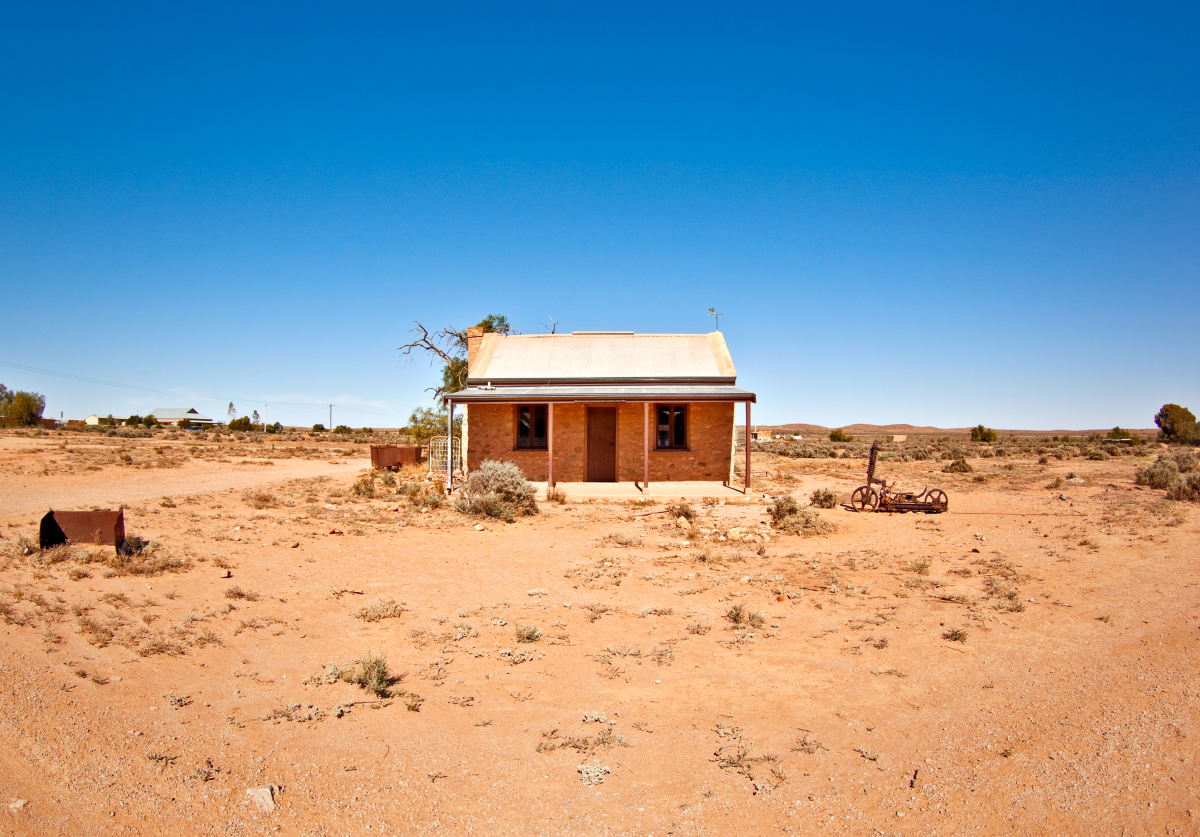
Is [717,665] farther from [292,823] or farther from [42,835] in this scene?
[42,835]

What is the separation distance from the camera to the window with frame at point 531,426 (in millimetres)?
18203

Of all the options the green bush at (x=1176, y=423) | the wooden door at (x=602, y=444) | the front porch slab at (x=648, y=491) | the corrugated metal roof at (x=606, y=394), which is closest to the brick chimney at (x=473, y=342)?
the corrugated metal roof at (x=606, y=394)

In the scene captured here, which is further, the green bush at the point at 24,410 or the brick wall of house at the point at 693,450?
Answer: the green bush at the point at 24,410

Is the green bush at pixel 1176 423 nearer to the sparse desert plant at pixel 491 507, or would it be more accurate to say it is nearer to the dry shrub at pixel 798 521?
the dry shrub at pixel 798 521

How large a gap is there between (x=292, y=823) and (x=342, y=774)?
48cm

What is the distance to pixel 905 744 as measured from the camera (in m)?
4.32

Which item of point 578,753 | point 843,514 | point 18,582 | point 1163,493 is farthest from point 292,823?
point 1163,493

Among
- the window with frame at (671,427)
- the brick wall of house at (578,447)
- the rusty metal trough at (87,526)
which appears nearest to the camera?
the rusty metal trough at (87,526)

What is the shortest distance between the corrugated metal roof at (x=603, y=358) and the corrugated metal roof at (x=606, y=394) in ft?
3.34

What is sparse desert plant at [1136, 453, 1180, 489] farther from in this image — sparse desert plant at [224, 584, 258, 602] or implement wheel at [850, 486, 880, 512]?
sparse desert plant at [224, 584, 258, 602]

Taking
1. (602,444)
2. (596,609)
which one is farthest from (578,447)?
(596,609)

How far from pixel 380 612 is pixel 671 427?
12.3m

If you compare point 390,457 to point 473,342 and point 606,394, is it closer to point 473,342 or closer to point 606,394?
point 473,342

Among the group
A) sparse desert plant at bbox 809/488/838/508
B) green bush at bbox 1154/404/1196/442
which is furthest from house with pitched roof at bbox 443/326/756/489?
green bush at bbox 1154/404/1196/442
